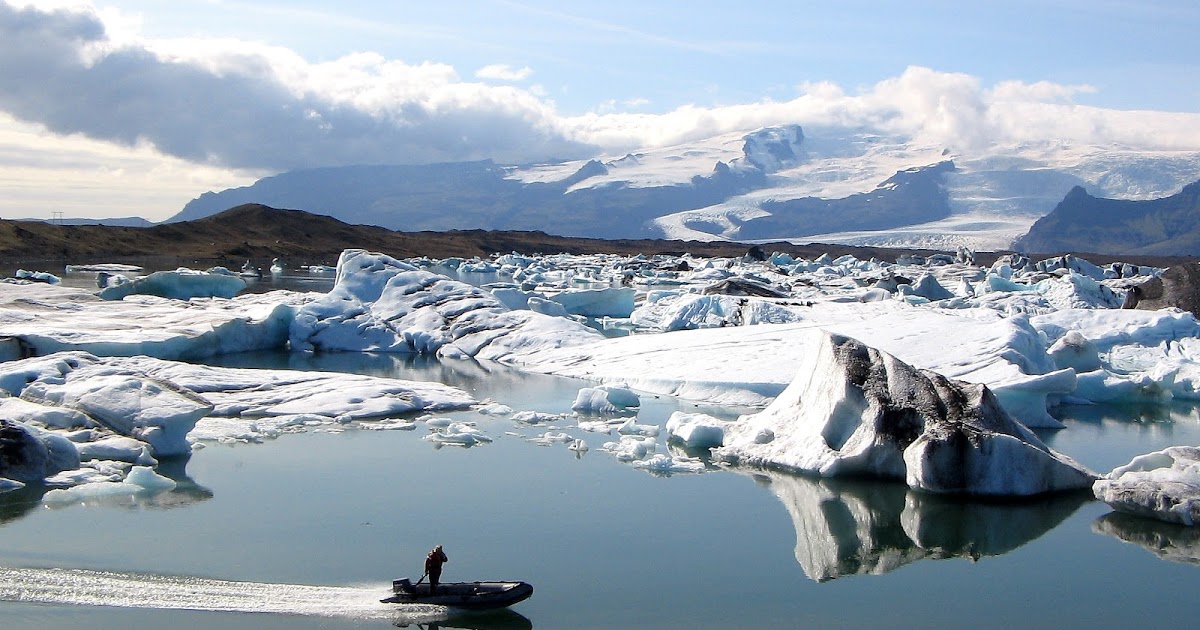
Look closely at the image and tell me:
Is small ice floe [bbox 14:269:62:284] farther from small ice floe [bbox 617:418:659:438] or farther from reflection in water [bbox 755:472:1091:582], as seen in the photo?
reflection in water [bbox 755:472:1091:582]

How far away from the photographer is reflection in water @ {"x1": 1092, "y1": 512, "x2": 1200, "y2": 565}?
24.6 ft

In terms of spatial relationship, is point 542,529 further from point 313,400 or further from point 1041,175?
point 1041,175

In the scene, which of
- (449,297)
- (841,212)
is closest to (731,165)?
(841,212)

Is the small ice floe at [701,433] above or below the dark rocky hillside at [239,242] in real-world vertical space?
below

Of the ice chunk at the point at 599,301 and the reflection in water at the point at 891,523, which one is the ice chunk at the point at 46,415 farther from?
the ice chunk at the point at 599,301

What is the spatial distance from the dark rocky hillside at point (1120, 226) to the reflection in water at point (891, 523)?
312 ft

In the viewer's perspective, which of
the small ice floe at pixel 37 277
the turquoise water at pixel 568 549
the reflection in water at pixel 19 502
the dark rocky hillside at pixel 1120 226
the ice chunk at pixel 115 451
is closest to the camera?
the turquoise water at pixel 568 549

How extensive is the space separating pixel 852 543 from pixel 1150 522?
7.79 ft

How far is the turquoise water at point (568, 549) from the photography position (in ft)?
20.2

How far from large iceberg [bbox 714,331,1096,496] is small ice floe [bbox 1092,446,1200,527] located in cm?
56

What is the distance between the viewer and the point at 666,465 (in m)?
9.60

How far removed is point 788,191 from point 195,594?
136 meters

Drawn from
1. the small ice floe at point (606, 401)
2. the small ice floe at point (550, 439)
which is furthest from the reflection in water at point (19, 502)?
the small ice floe at point (606, 401)

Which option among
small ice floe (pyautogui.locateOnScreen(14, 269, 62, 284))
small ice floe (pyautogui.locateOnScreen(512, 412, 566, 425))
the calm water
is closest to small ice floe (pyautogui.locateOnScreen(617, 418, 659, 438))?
small ice floe (pyautogui.locateOnScreen(512, 412, 566, 425))
